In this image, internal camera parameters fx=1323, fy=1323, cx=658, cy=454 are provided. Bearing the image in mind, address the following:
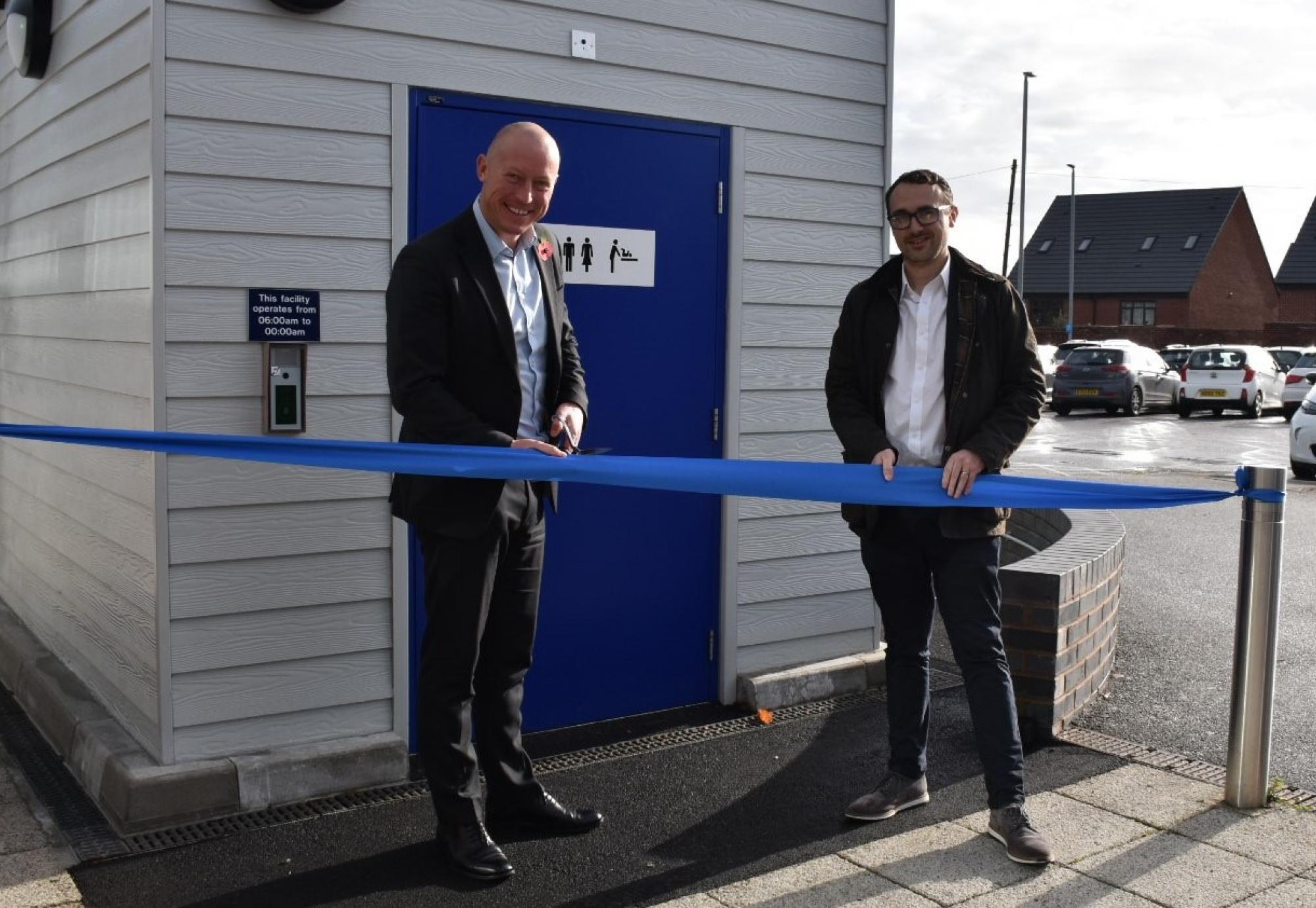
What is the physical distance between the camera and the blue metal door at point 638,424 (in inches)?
197

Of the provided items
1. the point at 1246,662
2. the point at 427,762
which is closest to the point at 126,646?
the point at 427,762

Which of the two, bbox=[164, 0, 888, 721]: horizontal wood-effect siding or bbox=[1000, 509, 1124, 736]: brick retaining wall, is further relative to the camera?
bbox=[1000, 509, 1124, 736]: brick retaining wall

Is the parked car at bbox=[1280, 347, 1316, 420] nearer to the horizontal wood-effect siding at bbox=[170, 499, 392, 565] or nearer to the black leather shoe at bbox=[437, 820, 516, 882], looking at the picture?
the horizontal wood-effect siding at bbox=[170, 499, 392, 565]

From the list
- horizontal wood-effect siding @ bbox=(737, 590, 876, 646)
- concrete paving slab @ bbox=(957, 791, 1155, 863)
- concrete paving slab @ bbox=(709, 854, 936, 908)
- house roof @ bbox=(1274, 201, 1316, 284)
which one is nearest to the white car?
horizontal wood-effect siding @ bbox=(737, 590, 876, 646)

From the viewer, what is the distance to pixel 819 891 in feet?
12.0

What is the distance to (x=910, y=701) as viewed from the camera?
4301 millimetres

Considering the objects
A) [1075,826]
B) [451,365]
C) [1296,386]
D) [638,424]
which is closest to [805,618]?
[638,424]

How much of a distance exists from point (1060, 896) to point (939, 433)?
1378mm

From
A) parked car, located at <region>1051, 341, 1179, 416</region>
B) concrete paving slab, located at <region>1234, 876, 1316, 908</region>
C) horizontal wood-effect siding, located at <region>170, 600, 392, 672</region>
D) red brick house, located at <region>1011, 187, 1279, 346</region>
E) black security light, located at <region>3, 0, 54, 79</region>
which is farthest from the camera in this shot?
red brick house, located at <region>1011, 187, 1279, 346</region>

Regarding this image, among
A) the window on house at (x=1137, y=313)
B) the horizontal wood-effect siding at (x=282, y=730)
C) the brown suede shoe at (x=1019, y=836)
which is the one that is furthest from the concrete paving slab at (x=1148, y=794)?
the window on house at (x=1137, y=313)

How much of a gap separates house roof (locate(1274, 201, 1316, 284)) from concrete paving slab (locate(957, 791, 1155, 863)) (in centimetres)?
6444

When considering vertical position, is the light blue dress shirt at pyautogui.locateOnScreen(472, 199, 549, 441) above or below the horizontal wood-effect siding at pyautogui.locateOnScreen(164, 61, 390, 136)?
below

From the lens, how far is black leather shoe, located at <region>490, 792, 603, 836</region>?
414cm

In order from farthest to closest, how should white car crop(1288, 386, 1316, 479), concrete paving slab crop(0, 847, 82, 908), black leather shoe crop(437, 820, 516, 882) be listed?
white car crop(1288, 386, 1316, 479)
black leather shoe crop(437, 820, 516, 882)
concrete paving slab crop(0, 847, 82, 908)
